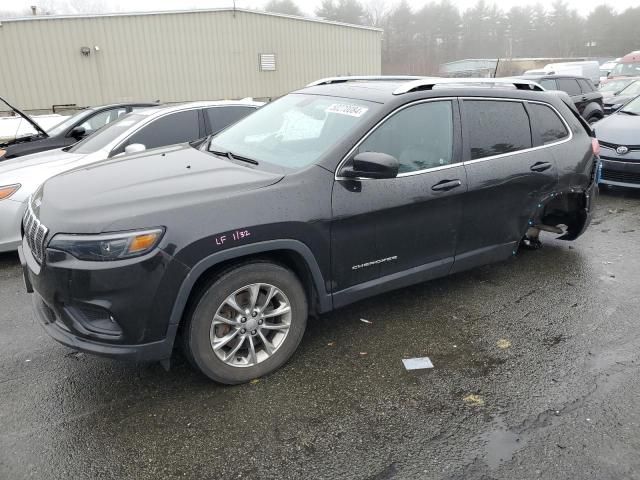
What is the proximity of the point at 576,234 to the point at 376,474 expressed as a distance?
3.59 m

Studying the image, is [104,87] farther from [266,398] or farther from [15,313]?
[266,398]

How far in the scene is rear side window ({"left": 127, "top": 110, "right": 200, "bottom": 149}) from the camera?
5.91m

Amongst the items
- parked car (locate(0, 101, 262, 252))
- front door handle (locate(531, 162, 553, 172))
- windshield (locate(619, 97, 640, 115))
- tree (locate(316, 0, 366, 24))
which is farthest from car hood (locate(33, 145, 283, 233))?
tree (locate(316, 0, 366, 24))

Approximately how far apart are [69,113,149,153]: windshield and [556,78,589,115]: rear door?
35.0 ft

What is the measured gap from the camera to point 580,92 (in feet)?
42.7

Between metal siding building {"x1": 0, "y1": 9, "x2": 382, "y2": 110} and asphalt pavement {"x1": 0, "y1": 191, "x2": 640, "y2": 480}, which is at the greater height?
metal siding building {"x1": 0, "y1": 9, "x2": 382, "y2": 110}

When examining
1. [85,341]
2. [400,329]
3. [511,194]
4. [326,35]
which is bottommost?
[400,329]

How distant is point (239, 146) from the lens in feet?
12.8

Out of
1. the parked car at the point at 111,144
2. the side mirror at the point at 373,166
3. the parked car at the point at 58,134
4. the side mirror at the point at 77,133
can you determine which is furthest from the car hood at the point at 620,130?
the side mirror at the point at 77,133

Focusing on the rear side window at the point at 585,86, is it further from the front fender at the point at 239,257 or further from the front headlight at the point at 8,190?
the front headlight at the point at 8,190

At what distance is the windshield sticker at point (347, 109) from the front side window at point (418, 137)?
19 cm

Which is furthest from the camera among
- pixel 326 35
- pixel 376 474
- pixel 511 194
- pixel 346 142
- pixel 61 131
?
pixel 326 35

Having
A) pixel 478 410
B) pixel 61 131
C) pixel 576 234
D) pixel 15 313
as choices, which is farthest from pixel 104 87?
pixel 478 410

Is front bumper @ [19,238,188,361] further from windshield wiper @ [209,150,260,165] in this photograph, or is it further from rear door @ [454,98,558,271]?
rear door @ [454,98,558,271]
